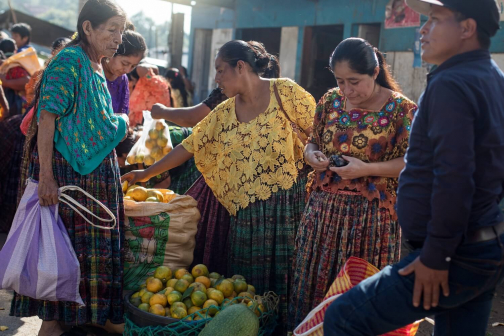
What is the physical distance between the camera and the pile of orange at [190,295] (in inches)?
125

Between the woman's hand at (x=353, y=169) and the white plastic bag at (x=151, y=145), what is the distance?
2003 mm

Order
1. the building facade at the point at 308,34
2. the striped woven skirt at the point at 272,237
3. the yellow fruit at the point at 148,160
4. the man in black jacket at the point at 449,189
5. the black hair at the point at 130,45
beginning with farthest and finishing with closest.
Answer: the building facade at the point at 308,34
the yellow fruit at the point at 148,160
the black hair at the point at 130,45
the striped woven skirt at the point at 272,237
the man in black jacket at the point at 449,189

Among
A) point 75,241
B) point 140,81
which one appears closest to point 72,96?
point 75,241

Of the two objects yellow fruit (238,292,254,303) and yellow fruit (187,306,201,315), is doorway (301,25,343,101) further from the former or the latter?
yellow fruit (187,306,201,315)

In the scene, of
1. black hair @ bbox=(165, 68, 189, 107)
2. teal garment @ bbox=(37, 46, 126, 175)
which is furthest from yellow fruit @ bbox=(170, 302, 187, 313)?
black hair @ bbox=(165, 68, 189, 107)

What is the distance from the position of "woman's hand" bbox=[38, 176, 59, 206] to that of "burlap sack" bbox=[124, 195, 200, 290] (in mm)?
572

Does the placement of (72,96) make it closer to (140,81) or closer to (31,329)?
(31,329)

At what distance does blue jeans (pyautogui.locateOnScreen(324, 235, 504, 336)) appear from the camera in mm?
1942

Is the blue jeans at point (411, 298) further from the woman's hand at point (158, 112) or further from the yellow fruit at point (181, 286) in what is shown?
the woman's hand at point (158, 112)

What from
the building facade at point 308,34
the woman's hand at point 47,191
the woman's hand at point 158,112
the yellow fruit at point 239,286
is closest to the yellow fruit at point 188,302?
the yellow fruit at point 239,286

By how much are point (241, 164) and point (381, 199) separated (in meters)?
1.07

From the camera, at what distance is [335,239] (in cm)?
306

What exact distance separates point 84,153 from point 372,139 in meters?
1.61

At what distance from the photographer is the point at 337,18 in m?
9.82
